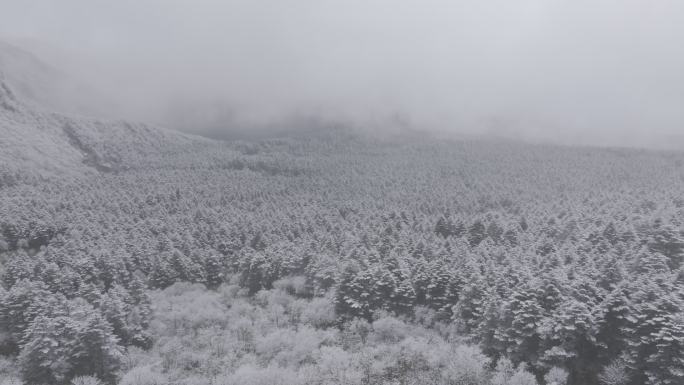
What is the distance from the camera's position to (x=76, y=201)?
16038 centimetres

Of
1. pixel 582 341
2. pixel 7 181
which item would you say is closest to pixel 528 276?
pixel 582 341

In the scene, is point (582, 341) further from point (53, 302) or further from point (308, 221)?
point (308, 221)

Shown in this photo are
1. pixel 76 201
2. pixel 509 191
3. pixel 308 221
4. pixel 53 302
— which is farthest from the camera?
pixel 509 191

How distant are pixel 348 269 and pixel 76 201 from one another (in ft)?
436

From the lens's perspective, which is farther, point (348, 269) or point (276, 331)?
point (348, 269)

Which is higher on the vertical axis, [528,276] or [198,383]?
[528,276]

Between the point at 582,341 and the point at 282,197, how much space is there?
16061cm

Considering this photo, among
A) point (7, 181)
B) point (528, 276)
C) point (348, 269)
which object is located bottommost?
point (7, 181)

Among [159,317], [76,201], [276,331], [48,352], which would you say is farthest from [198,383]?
[76,201]

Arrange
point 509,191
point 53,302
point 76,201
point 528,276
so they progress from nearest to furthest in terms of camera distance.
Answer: point 528,276 → point 53,302 → point 76,201 → point 509,191

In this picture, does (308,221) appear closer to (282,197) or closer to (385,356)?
(282,197)

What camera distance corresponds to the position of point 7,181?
19600 centimetres

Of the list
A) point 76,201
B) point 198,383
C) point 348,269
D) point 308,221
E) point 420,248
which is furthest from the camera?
point 76,201

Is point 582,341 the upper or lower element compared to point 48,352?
upper
